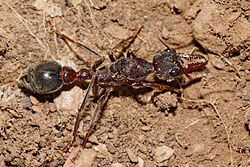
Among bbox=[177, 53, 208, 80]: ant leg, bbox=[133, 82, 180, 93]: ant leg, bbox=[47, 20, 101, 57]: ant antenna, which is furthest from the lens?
bbox=[47, 20, 101, 57]: ant antenna

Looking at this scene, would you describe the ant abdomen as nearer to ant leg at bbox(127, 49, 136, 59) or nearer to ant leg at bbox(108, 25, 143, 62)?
ant leg at bbox(108, 25, 143, 62)

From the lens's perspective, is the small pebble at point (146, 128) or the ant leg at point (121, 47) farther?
the ant leg at point (121, 47)

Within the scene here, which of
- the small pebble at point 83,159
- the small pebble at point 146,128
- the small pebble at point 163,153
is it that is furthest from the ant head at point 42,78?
the small pebble at point 163,153

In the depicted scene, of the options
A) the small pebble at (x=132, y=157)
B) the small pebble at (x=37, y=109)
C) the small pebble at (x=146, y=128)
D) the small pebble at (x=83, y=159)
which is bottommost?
the small pebble at (x=83, y=159)

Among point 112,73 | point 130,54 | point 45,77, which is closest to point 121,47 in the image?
point 130,54

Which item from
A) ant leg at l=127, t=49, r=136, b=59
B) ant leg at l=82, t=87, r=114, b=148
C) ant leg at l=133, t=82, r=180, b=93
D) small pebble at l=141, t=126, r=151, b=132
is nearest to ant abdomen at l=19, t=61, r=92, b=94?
ant leg at l=82, t=87, r=114, b=148

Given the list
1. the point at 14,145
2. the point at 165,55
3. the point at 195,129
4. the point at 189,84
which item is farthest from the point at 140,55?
the point at 14,145

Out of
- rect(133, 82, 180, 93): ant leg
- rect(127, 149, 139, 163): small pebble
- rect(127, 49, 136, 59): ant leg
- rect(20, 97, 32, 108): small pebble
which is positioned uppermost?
rect(127, 49, 136, 59): ant leg

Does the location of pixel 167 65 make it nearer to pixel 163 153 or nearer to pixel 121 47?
pixel 121 47

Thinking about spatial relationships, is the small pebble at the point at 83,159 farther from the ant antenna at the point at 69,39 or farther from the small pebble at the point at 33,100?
the ant antenna at the point at 69,39

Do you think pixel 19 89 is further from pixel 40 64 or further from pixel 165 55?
pixel 165 55
